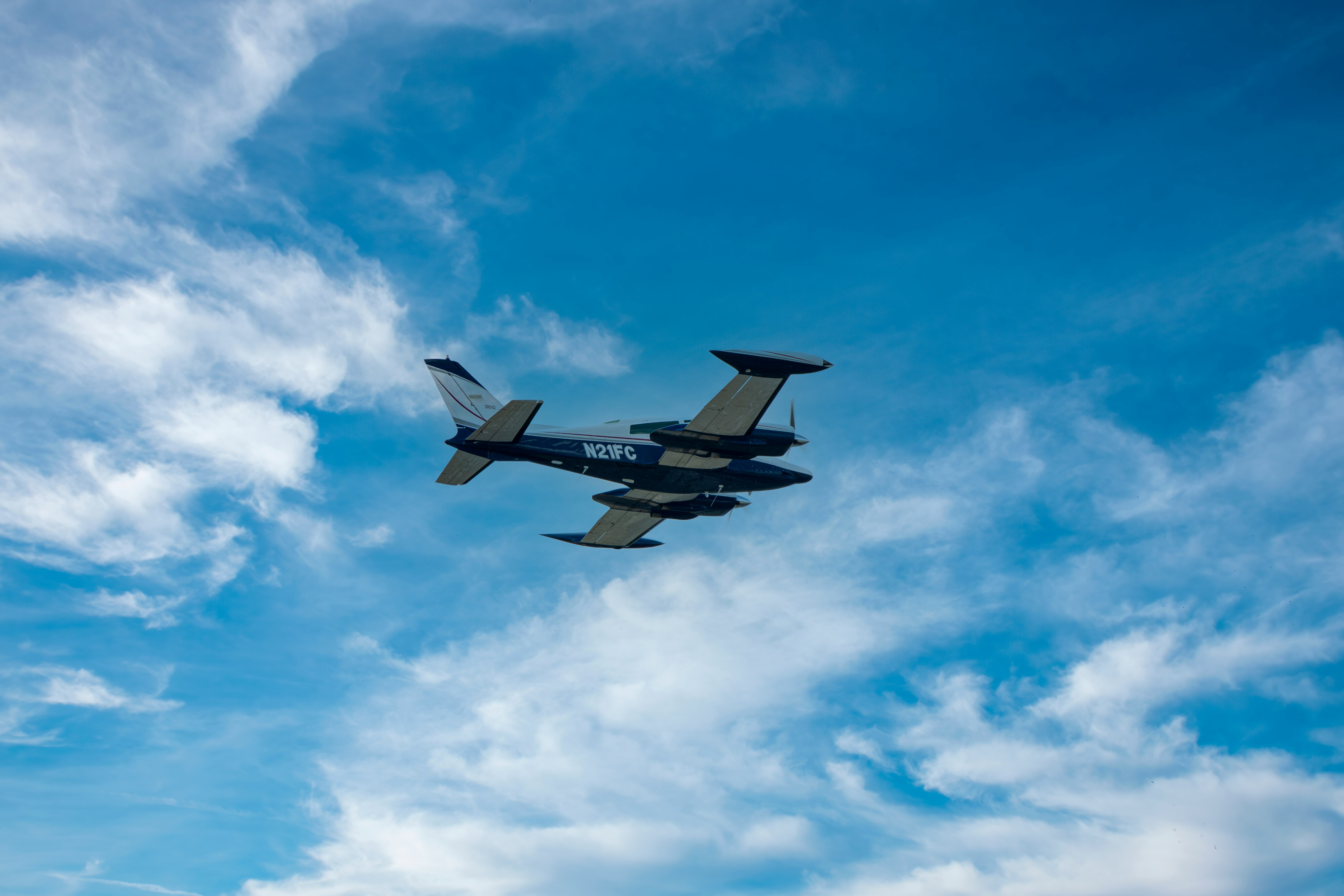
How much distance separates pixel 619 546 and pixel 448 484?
14.7 m

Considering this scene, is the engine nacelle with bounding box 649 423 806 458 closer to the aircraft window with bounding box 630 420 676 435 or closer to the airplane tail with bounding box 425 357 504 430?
the aircraft window with bounding box 630 420 676 435

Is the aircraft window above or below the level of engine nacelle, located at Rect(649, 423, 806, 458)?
above

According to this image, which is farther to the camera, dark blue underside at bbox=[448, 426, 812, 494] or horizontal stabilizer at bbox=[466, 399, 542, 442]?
dark blue underside at bbox=[448, 426, 812, 494]

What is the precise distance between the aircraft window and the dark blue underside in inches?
29.0

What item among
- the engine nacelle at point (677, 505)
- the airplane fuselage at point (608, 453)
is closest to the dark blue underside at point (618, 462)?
the airplane fuselage at point (608, 453)

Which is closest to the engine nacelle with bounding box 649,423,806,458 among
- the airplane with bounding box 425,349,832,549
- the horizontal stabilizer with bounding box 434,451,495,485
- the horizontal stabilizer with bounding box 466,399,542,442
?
the airplane with bounding box 425,349,832,549

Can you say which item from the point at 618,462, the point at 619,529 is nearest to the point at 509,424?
the point at 618,462

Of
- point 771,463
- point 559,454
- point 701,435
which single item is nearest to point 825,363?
point 701,435

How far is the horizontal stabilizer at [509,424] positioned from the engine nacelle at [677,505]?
9.75 metres

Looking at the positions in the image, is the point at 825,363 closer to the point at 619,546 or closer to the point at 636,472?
the point at 636,472

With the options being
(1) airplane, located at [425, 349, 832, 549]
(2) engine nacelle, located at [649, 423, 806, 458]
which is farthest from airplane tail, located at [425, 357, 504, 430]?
(2) engine nacelle, located at [649, 423, 806, 458]

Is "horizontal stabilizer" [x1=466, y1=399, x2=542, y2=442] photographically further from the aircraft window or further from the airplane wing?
the airplane wing

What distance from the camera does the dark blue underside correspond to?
150 ft

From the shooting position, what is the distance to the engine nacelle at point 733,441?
44156 mm
